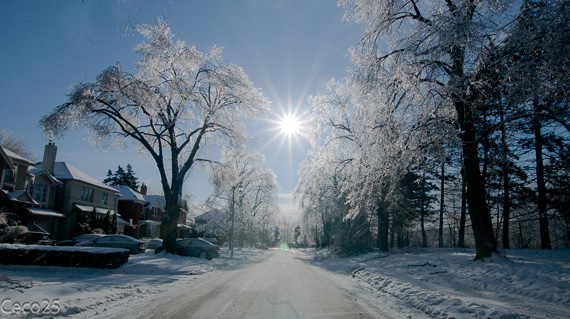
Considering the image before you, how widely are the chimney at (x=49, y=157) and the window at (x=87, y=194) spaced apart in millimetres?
3628

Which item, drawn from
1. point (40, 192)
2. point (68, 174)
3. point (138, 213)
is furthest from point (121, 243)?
point (138, 213)

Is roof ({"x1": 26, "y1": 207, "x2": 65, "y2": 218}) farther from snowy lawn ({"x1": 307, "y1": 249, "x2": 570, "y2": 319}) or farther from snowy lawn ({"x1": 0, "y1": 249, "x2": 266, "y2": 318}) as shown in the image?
snowy lawn ({"x1": 307, "y1": 249, "x2": 570, "y2": 319})

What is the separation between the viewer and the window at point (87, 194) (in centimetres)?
3506

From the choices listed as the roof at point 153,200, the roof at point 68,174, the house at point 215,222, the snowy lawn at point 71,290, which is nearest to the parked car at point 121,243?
the snowy lawn at point 71,290

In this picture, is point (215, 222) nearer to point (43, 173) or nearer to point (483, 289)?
point (43, 173)

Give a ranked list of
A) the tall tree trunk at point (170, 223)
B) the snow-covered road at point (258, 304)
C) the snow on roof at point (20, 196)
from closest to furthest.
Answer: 1. the snow-covered road at point (258, 304)
2. the tall tree trunk at point (170, 223)
3. the snow on roof at point (20, 196)

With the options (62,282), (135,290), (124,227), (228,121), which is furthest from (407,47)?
(124,227)

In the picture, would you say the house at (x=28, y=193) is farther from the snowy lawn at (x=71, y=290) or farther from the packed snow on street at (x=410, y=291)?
the packed snow on street at (x=410, y=291)

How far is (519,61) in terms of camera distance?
24.3 ft

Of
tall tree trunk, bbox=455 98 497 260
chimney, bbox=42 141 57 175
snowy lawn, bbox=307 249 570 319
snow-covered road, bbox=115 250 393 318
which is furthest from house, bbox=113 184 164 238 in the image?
tall tree trunk, bbox=455 98 497 260

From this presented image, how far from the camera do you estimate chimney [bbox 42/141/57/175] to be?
3278 centimetres

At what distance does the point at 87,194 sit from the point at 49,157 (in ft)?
17.8

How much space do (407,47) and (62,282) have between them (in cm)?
1274

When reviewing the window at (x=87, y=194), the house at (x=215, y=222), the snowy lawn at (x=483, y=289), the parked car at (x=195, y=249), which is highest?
the window at (x=87, y=194)
